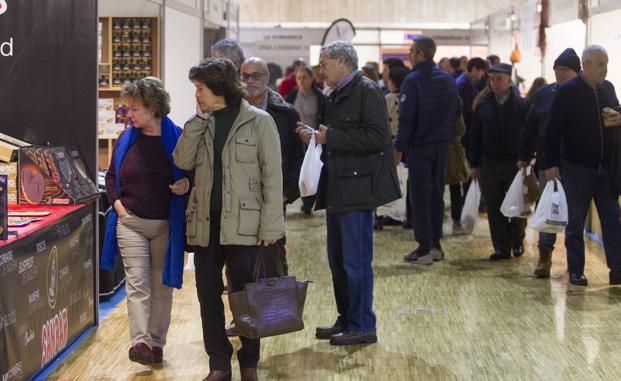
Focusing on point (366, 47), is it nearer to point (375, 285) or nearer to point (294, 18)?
point (294, 18)

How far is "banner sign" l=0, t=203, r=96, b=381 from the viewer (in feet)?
13.8

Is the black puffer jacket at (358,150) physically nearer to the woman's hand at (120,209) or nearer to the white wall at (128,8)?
the woman's hand at (120,209)

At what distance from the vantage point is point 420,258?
778 cm

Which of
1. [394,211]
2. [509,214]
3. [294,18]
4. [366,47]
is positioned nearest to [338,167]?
[509,214]

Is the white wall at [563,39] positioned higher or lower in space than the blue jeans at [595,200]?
higher

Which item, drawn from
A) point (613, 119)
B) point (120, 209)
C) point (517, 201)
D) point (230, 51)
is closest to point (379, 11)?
point (517, 201)

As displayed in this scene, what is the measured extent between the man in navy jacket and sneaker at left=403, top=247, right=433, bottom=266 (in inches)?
6.3

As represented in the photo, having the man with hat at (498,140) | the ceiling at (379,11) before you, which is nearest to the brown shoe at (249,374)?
the man with hat at (498,140)

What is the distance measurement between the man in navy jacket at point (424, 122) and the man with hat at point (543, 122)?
0.55 metres

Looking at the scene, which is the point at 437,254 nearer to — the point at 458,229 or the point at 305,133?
the point at 458,229

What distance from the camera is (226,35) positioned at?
1102 cm

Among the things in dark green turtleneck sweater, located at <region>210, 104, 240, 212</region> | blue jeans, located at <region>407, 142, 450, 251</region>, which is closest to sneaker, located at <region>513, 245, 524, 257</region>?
blue jeans, located at <region>407, 142, 450, 251</region>

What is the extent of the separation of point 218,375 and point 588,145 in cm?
329

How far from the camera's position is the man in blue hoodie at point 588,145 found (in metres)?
6.63
